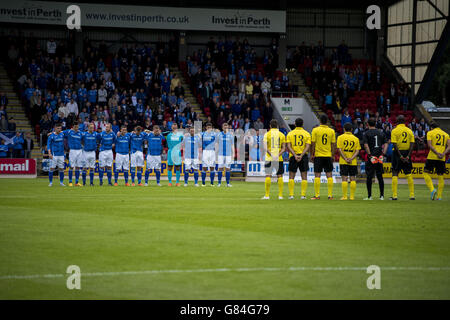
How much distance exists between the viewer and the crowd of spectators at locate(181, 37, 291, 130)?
117 feet

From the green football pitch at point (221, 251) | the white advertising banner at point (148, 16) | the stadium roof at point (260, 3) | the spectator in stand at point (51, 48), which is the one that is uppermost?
the stadium roof at point (260, 3)

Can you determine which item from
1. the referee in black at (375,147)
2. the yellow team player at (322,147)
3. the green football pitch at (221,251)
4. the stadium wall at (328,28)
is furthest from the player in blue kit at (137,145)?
the stadium wall at (328,28)

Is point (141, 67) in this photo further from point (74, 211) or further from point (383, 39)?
point (74, 211)

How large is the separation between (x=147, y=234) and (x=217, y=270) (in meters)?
3.09

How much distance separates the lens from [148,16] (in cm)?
4022

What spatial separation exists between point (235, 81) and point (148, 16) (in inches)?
293

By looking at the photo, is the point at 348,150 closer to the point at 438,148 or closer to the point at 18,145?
the point at 438,148

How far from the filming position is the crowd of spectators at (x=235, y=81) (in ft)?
117

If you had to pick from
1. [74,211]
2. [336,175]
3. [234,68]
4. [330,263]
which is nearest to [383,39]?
[234,68]

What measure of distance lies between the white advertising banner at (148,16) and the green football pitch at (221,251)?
86.6ft

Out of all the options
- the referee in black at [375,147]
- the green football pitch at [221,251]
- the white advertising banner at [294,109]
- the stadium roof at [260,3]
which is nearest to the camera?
the green football pitch at [221,251]

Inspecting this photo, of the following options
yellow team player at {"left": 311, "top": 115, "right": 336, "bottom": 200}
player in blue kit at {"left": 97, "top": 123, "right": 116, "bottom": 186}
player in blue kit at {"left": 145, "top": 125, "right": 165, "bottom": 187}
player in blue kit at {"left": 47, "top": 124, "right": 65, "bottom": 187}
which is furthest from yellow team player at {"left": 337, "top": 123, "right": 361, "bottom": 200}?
player in blue kit at {"left": 47, "top": 124, "right": 65, "bottom": 187}

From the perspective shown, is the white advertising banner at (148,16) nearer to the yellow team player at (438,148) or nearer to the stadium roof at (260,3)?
the stadium roof at (260,3)

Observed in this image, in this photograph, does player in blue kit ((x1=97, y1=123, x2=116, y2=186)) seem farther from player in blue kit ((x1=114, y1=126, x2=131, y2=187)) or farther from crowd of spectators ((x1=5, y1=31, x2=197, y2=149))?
crowd of spectators ((x1=5, y1=31, x2=197, y2=149))
